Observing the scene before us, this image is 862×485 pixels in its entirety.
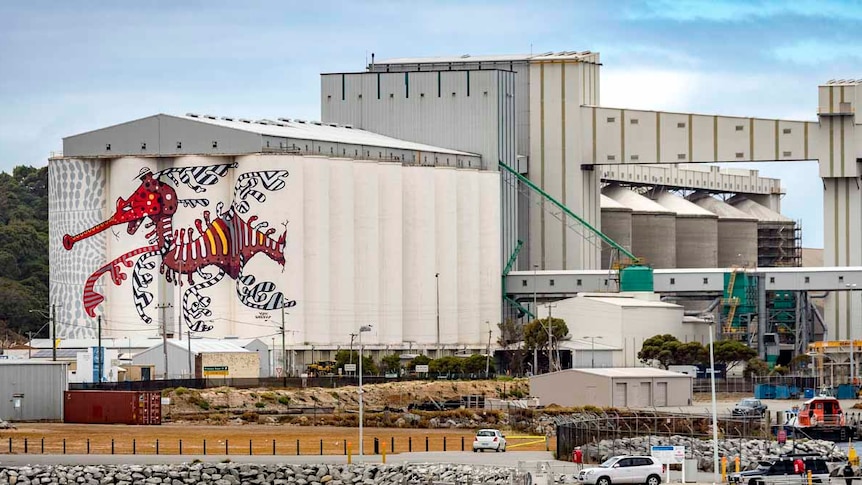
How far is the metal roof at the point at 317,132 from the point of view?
146m

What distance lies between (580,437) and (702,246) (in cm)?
12795

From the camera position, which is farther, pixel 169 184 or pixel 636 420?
pixel 169 184

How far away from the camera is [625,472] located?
61312mm

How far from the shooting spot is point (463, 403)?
111812 mm

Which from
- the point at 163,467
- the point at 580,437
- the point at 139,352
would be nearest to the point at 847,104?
the point at 139,352

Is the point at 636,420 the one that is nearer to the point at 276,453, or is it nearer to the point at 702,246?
the point at 276,453

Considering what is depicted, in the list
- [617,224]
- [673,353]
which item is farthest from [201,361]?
[617,224]

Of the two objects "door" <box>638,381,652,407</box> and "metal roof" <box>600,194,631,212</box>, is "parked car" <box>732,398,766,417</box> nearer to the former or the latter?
"door" <box>638,381,652,407</box>

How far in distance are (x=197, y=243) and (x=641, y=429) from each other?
6397cm

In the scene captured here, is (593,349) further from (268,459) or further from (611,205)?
(268,459)

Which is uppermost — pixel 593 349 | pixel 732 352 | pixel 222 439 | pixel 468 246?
pixel 468 246

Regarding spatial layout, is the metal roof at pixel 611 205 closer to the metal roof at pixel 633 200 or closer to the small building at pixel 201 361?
the metal roof at pixel 633 200

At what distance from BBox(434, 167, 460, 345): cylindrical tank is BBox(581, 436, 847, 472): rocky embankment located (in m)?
74.4

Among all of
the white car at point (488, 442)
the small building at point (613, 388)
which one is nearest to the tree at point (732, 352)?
the small building at point (613, 388)
